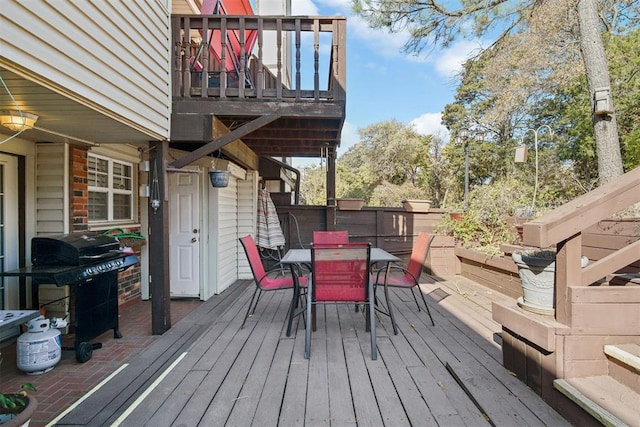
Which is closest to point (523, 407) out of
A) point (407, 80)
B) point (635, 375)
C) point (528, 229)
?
point (635, 375)

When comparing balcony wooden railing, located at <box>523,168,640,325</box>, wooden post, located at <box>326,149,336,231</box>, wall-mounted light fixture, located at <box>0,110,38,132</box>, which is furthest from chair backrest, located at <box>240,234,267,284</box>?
wooden post, located at <box>326,149,336,231</box>

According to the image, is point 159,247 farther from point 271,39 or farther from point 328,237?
point 271,39

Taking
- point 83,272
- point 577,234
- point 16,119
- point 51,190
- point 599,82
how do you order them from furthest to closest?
point 599,82 < point 51,190 < point 83,272 < point 16,119 < point 577,234

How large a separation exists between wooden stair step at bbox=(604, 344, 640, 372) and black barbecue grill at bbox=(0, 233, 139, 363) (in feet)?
11.4

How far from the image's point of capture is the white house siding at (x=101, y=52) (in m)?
1.76

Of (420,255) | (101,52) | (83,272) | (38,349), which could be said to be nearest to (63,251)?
(83,272)

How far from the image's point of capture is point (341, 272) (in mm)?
2986

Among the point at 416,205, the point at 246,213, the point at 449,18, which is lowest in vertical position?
the point at 246,213

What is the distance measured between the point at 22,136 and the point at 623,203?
4.53m

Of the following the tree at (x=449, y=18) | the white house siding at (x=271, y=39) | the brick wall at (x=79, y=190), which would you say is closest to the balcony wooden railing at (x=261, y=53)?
the brick wall at (x=79, y=190)

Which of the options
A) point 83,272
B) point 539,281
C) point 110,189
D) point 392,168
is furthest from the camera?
point 392,168

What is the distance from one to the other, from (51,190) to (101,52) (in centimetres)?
158

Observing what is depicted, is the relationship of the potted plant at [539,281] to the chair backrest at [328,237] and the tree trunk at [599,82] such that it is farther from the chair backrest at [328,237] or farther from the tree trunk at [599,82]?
the tree trunk at [599,82]

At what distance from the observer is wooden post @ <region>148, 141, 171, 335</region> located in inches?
134
